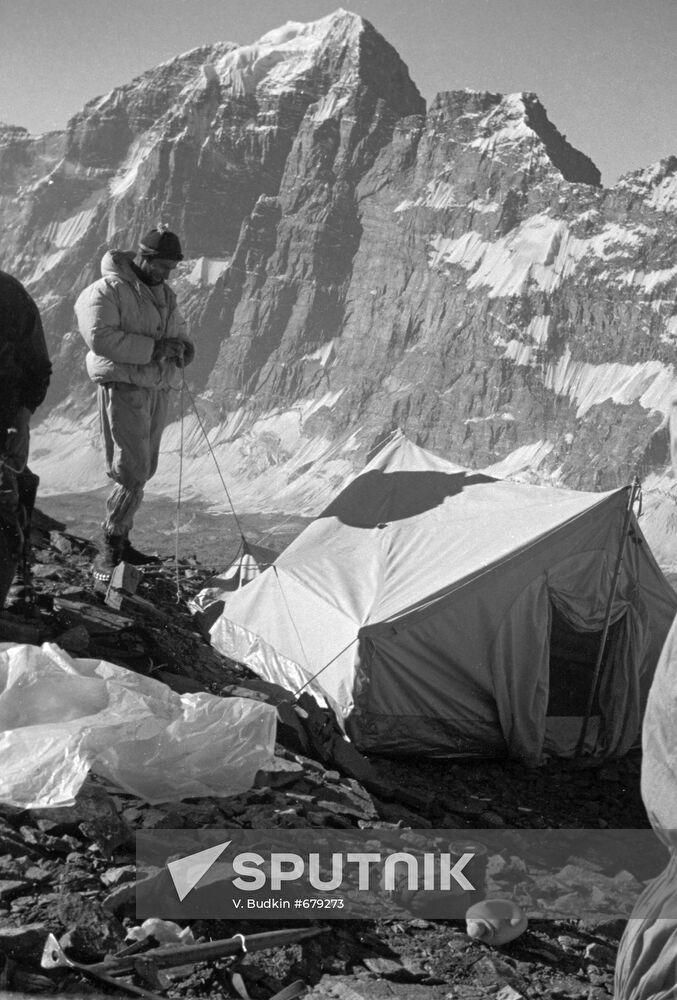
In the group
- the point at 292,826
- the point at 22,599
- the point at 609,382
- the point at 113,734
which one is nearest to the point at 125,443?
the point at 22,599

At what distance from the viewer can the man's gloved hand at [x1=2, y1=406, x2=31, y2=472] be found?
4598 mm

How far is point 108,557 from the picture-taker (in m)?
6.44

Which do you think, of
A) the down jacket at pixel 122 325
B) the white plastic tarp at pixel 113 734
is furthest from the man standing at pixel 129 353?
the white plastic tarp at pixel 113 734

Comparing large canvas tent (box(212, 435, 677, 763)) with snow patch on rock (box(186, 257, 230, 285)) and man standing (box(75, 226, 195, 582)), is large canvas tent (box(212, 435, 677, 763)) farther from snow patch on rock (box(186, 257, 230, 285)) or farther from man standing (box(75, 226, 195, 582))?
snow patch on rock (box(186, 257, 230, 285))

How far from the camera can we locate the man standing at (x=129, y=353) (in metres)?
6.03

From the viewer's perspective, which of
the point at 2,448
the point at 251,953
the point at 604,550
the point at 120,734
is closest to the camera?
the point at 251,953

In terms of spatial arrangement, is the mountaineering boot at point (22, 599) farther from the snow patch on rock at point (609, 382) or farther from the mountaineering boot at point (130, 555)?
the snow patch on rock at point (609, 382)

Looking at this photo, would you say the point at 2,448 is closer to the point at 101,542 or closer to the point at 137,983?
the point at 101,542

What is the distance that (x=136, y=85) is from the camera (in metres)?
97.1

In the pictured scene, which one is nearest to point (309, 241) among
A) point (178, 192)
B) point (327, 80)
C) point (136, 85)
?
point (178, 192)

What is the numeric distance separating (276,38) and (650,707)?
358ft

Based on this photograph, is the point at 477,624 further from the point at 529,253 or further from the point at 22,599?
the point at 529,253

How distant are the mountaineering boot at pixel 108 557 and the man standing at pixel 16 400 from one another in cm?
170

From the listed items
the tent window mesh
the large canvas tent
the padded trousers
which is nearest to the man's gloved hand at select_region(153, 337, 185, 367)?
the padded trousers
